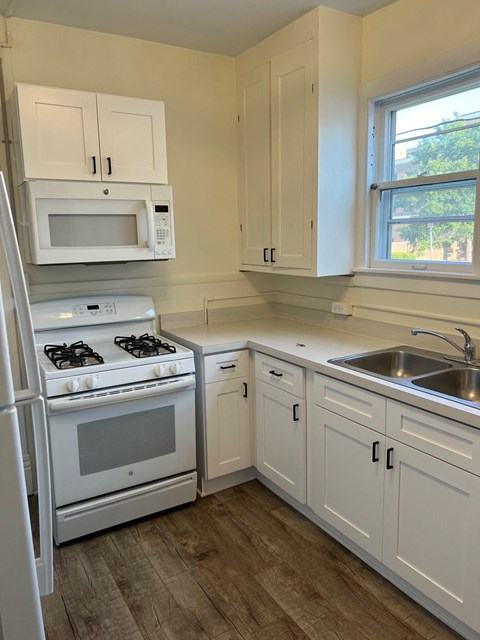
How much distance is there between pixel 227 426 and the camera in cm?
271

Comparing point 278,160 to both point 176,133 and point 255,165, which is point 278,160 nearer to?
point 255,165

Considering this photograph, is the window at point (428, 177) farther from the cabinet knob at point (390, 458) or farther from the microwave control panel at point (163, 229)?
the microwave control panel at point (163, 229)

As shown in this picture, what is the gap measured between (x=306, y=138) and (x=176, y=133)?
85 centimetres

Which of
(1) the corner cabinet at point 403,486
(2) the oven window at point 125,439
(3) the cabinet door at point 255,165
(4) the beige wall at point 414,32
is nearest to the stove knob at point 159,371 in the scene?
(2) the oven window at point 125,439

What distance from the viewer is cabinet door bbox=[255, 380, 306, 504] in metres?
2.42

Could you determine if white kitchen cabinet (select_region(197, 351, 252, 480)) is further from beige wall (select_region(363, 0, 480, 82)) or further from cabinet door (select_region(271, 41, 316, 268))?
beige wall (select_region(363, 0, 480, 82))

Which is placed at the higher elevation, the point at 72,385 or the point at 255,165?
the point at 255,165

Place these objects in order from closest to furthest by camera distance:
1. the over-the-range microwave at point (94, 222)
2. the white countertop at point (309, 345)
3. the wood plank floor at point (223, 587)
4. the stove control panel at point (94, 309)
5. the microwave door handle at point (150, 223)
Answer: the white countertop at point (309, 345), the wood plank floor at point (223, 587), the over-the-range microwave at point (94, 222), the microwave door handle at point (150, 223), the stove control panel at point (94, 309)

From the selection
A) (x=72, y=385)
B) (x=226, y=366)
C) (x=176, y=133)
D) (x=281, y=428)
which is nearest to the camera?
(x=72, y=385)

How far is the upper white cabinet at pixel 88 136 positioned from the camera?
2.28m

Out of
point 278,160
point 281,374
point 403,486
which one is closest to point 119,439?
point 281,374

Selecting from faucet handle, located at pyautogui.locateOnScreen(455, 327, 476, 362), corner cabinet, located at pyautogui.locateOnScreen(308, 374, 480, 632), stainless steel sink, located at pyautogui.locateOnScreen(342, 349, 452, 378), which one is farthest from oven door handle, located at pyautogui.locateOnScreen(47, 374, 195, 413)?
faucet handle, located at pyautogui.locateOnScreen(455, 327, 476, 362)

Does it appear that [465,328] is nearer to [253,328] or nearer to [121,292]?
[253,328]

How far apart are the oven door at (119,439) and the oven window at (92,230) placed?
2.52 ft
